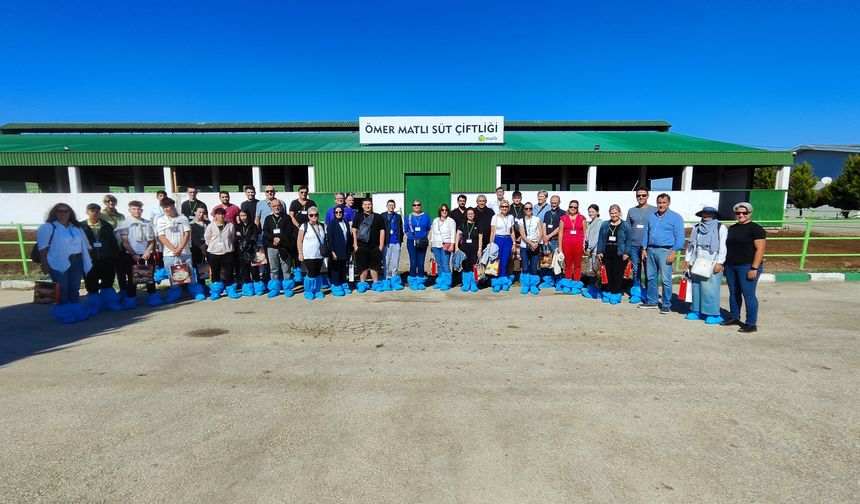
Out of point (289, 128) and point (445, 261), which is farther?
point (289, 128)

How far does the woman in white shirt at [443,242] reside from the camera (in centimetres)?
753

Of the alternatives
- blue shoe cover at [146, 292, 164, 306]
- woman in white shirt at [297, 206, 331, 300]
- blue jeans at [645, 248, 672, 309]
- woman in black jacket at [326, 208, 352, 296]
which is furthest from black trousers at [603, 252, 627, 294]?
blue shoe cover at [146, 292, 164, 306]

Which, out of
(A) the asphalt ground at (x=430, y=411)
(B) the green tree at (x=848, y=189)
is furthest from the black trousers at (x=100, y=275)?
(B) the green tree at (x=848, y=189)

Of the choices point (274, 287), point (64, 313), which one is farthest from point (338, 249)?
point (64, 313)

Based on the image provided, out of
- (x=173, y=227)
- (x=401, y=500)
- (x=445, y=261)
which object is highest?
(x=173, y=227)

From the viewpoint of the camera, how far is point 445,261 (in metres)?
7.77

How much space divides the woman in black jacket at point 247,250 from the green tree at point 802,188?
50.1 metres

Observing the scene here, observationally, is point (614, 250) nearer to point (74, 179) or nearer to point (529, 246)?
point (529, 246)

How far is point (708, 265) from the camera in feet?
A: 18.2

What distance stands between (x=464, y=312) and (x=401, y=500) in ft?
13.0

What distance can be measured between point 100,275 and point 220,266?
1.74m

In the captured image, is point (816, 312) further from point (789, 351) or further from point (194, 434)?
point (194, 434)

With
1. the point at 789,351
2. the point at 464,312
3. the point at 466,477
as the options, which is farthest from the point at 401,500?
the point at 789,351

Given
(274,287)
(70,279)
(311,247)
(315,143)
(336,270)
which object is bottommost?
(274,287)
